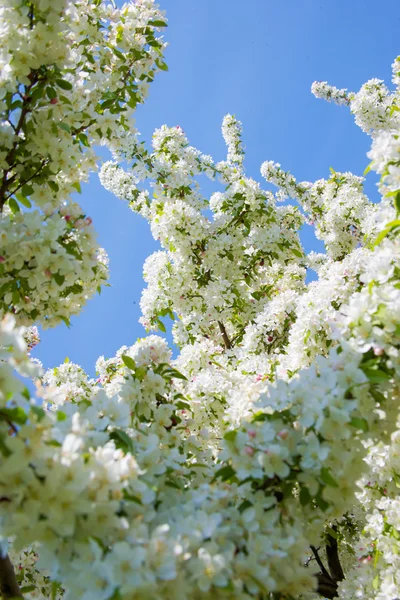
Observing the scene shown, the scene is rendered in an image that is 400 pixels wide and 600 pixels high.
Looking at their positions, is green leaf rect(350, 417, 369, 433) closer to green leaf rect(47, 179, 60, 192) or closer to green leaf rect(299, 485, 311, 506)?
green leaf rect(299, 485, 311, 506)

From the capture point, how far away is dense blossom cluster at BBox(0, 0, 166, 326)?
2973 millimetres

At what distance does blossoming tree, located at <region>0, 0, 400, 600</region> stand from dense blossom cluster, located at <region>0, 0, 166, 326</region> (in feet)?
0.05

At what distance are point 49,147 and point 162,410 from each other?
2.01 meters

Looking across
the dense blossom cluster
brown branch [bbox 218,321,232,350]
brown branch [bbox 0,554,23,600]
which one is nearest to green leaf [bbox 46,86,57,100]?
the dense blossom cluster

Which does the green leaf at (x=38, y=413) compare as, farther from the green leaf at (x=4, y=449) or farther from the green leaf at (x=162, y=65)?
the green leaf at (x=162, y=65)

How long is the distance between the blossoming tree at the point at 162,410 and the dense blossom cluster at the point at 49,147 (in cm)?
1

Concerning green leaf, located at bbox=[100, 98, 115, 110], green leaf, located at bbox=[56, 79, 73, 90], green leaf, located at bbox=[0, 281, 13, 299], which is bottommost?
green leaf, located at bbox=[0, 281, 13, 299]

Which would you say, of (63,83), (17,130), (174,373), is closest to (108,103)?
(63,83)

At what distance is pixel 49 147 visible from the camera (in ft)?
11.1

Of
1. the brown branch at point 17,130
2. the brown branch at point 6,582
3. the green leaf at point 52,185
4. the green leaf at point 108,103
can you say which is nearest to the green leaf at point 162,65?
the green leaf at point 108,103

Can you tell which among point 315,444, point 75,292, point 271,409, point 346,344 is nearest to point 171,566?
point 315,444

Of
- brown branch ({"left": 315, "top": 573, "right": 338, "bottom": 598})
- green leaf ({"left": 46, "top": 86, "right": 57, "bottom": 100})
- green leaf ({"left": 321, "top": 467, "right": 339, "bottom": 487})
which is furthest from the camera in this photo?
brown branch ({"left": 315, "top": 573, "right": 338, "bottom": 598})

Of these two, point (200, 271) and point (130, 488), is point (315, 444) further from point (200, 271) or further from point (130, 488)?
point (200, 271)

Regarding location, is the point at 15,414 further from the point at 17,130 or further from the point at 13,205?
the point at 17,130
